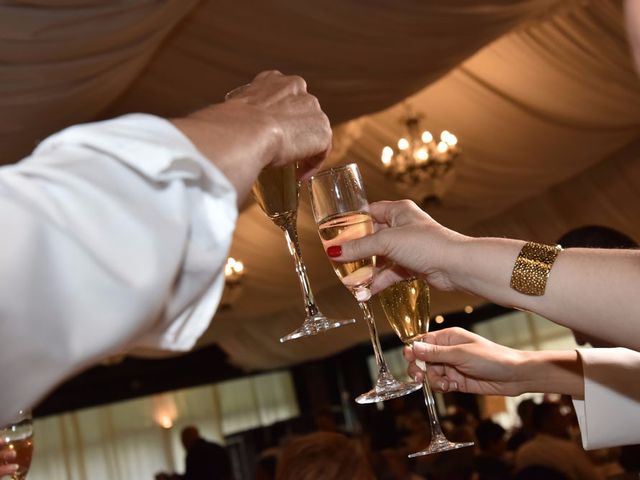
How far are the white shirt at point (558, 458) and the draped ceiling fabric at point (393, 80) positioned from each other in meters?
2.27

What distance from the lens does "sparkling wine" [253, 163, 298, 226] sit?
5.00ft

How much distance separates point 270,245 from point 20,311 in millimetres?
11139

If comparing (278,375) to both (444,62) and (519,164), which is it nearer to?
(519,164)

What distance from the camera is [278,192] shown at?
1.55 metres

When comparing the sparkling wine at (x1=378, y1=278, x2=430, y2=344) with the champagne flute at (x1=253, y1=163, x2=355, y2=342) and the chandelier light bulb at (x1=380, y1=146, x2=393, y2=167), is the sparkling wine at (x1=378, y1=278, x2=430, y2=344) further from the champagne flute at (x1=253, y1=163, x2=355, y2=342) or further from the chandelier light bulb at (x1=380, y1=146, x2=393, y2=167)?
the chandelier light bulb at (x1=380, y1=146, x2=393, y2=167)

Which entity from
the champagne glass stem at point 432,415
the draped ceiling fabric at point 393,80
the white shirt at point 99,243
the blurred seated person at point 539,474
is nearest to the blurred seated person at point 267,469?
the draped ceiling fabric at point 393,80

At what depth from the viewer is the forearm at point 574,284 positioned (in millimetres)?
1581

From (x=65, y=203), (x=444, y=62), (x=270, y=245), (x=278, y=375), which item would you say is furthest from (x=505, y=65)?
(x=278, y=375)

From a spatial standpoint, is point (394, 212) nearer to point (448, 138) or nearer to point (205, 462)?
point (205, 462)

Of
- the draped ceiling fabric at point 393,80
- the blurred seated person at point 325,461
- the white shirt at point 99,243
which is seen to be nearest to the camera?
the white shirt at point 99,243

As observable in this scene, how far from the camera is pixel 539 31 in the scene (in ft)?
24.4

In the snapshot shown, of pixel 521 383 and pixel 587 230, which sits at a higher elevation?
pixel 587 230

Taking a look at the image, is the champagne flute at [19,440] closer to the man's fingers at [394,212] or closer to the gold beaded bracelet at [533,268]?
the man's fingers at [394,212]

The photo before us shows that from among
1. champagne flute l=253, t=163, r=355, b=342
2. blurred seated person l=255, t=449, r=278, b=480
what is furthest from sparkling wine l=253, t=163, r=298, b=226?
blurred seated person l=255, t=449, r=278, b=480
